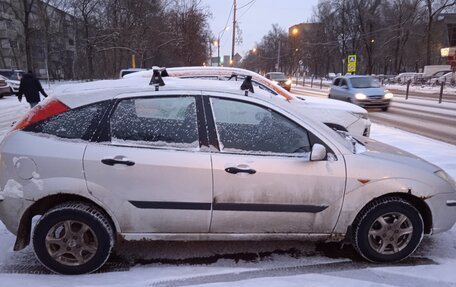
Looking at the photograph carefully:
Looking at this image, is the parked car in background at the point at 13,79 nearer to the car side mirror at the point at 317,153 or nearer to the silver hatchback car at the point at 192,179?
the silver hatchback car at the point at 192,179

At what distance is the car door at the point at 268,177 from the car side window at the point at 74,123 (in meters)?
0.99

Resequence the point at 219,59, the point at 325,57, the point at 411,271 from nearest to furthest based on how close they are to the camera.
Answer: the point at 411,271, the point at 219,59, the point at 325,57

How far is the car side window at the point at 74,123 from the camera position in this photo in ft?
10.9

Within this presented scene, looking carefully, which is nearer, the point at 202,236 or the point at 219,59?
the point at 202,236

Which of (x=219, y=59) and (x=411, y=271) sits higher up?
(x=219, y=59)

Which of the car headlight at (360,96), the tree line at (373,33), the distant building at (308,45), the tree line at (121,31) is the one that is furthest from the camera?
the distant building at (308,45)

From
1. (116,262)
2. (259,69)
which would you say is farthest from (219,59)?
(259,69)

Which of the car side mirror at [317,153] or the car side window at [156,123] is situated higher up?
the car side window at [156,123]

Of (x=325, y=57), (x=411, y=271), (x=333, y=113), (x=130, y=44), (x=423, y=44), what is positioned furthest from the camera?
(x=325, y=57)

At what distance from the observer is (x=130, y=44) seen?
4175 centimetres

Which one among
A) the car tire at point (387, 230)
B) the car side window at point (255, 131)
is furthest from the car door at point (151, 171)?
the car tire at point (387, 230)

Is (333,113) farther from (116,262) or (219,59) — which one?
(219,59)

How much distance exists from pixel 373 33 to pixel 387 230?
68.6 m

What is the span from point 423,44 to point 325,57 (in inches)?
871
